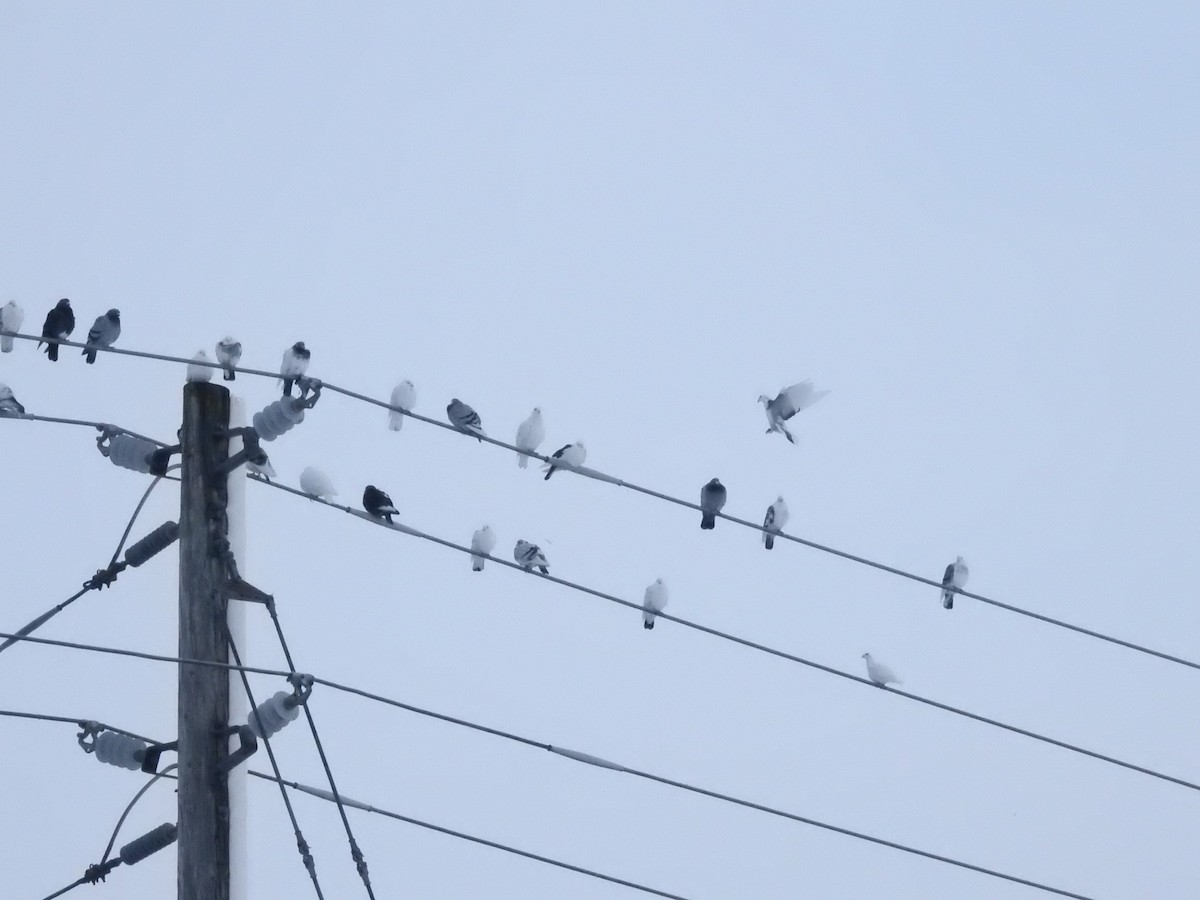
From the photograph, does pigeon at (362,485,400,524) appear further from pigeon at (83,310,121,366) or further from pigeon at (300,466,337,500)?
pigeon at (83,310,121,366)

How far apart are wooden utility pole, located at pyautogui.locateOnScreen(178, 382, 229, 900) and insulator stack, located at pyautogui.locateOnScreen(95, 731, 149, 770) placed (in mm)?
610

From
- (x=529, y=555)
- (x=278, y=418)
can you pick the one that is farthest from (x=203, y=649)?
(x=529, y=555)

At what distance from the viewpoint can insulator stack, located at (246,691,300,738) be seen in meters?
8.46

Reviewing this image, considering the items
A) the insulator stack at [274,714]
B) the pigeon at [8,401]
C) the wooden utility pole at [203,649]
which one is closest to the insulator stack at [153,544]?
the wooden utility pole at [203,649]

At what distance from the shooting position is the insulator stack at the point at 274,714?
8461 millimetres

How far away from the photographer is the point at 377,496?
14.1 metres

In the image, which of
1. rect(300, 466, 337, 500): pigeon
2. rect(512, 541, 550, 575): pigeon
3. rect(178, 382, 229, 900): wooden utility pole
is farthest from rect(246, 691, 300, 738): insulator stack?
rect(512, 541, 550, 575): pigeon

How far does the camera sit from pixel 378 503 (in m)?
14.2

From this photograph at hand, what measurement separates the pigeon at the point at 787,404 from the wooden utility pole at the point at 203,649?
828cm

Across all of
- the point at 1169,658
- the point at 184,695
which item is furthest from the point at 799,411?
the point at 184,695

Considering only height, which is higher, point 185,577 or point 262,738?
point 185,577

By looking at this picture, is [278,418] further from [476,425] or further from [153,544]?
[476,425]

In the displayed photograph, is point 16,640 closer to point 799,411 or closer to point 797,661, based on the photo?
point 797,661

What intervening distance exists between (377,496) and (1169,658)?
604 centimetres
